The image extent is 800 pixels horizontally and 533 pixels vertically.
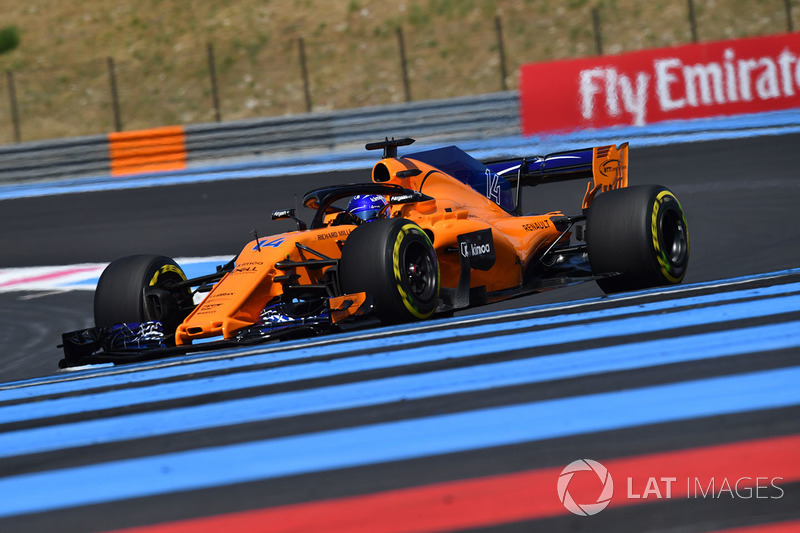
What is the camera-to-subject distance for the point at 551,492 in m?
3.16

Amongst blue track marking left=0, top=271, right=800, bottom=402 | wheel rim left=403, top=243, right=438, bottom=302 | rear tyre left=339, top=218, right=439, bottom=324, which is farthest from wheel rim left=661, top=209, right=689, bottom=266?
→ rear tyre left=339, top=218, right=439, bottom=324

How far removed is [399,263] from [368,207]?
1.27 meters

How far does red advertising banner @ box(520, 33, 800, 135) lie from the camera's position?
55.9 ft

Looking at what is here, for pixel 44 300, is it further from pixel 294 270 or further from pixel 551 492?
pixel 551 492

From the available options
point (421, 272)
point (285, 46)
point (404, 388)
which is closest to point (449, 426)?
point (404, 388)

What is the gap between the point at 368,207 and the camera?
743 centimetres

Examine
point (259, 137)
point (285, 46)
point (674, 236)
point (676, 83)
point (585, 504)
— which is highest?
point (285, 46)

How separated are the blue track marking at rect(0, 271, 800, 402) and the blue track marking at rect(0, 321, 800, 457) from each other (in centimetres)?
85

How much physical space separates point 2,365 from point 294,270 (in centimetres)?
257

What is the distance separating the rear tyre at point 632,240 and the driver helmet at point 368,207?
4.52 feet

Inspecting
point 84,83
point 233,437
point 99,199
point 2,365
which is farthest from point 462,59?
point 233,437

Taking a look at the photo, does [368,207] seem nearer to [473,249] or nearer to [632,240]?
Answer: [473,249]

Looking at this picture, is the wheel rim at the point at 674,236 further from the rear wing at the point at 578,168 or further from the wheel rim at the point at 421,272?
the wheel rim at the point at 421,272

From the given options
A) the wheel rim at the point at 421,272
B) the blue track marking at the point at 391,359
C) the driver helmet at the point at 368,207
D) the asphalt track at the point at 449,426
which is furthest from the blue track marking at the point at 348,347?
the driver helmet at the point at 368,207
